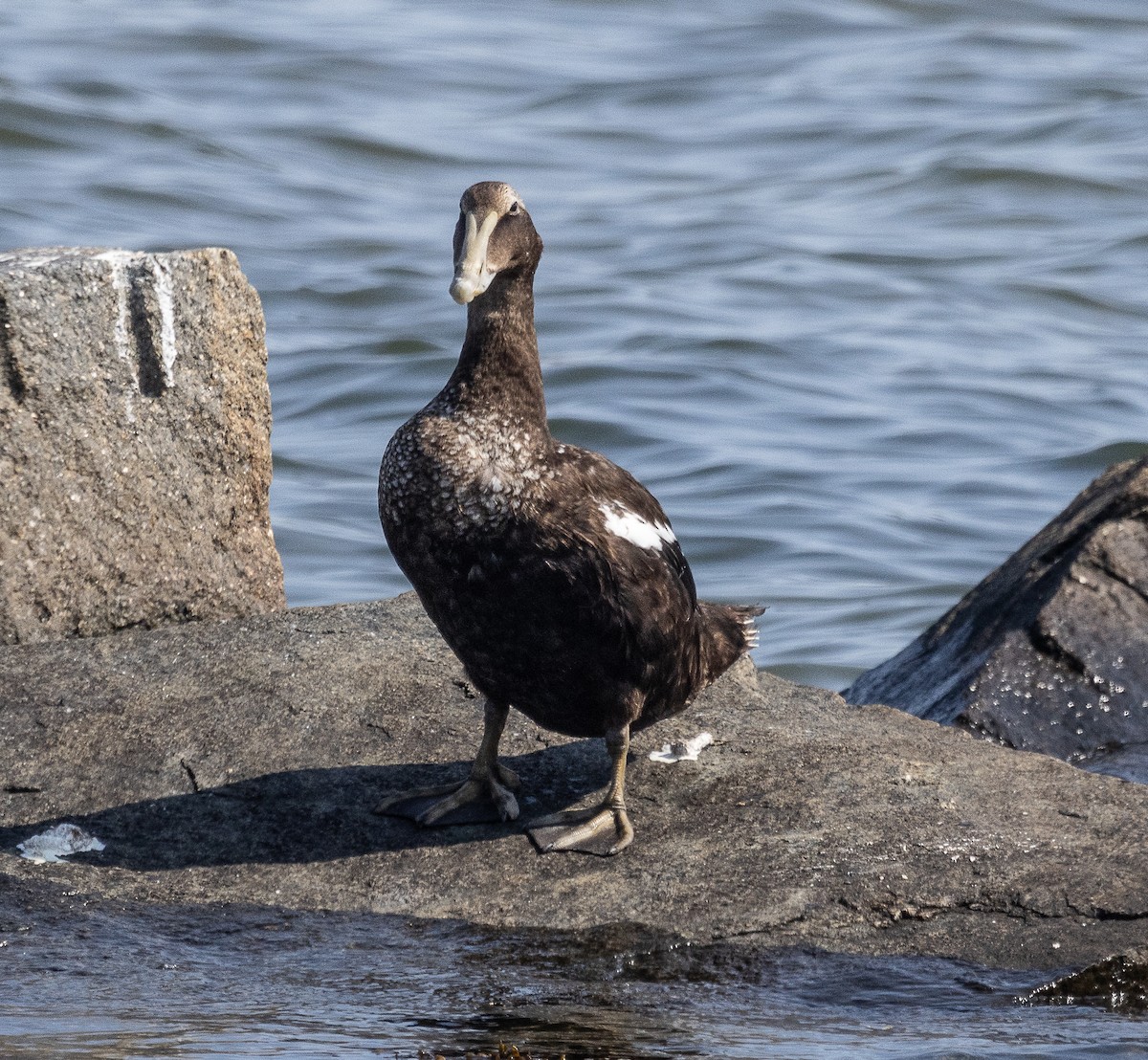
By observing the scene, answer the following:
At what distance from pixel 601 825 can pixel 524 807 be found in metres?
0.33

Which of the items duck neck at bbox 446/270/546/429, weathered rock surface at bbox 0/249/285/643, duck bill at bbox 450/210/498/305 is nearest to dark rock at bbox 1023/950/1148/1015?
duck neck at bbox 446/270/546/429

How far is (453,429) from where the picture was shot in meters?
4.57

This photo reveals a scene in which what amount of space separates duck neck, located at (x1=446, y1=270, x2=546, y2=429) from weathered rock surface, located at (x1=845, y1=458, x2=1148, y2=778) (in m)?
2.35

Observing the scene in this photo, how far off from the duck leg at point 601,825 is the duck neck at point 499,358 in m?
0.83

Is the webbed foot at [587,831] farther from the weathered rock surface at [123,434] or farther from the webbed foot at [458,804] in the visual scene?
the weathered rock surface at [123,434]

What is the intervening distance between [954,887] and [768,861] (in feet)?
1.40

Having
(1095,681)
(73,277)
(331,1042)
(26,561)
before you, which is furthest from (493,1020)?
(1095,681)

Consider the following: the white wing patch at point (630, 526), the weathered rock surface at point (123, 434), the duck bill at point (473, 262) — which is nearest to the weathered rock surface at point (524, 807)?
the weathered rock surface at point (123, 434)

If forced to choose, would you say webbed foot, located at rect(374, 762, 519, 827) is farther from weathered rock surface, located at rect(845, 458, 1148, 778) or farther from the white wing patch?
weathered rock surface, located at rect(845, 458, 1148, 778)

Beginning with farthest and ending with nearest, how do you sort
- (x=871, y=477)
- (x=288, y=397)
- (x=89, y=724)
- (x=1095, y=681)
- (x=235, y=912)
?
1. (x=288, y=397)
2. (x=871, y=477)
3. (x=1095, y=681)
4. (x=89, y=724)
5. (x=235, y=912)

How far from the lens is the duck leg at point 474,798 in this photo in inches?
182

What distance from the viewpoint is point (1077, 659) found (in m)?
6.37

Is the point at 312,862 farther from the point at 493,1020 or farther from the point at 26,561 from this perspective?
the point at 26,561

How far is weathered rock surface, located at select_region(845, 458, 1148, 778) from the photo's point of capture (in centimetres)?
630
